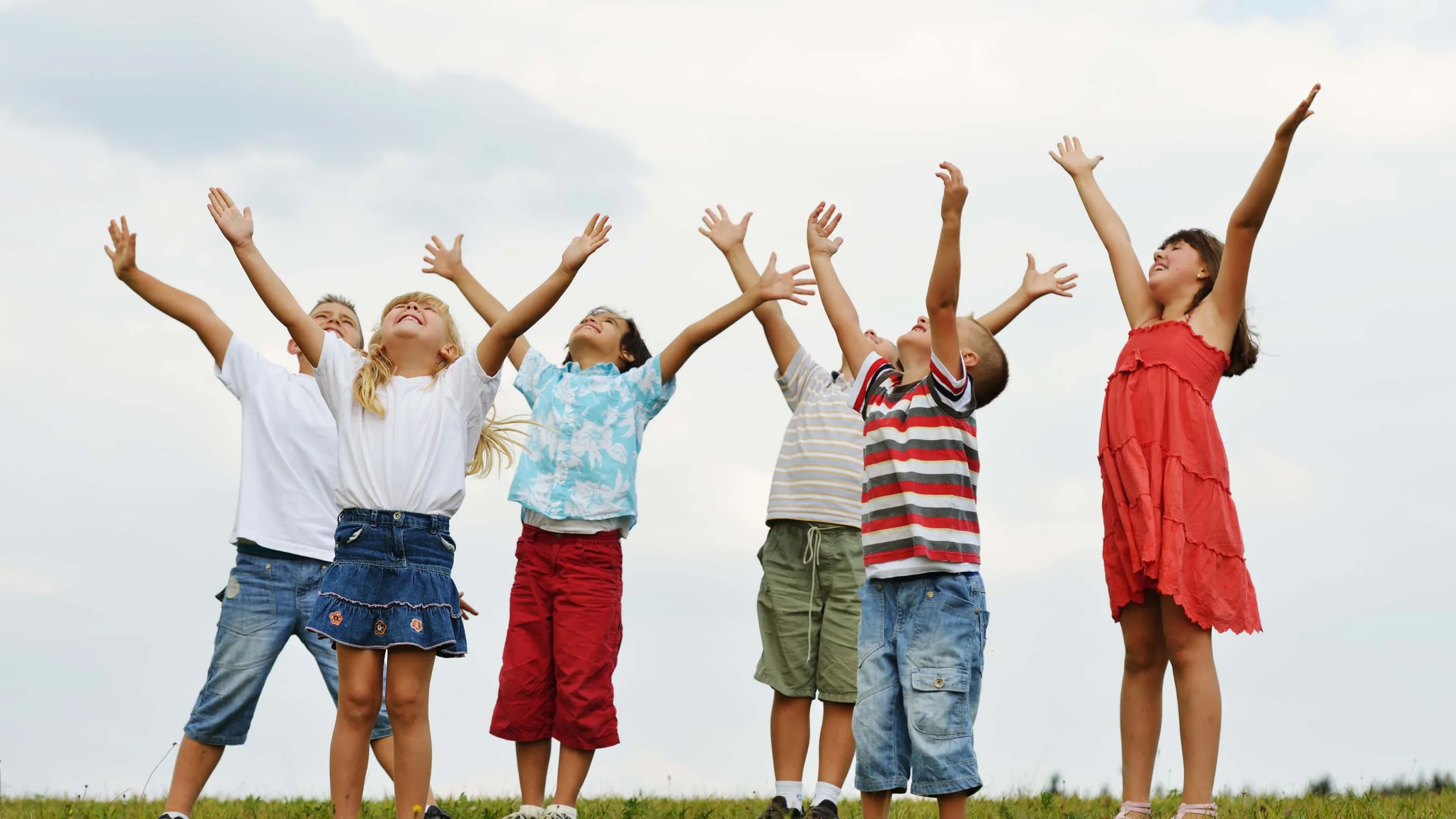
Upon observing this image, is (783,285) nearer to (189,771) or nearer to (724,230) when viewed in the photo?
(724,230)

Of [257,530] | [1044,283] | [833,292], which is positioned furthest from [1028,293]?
[257,530]

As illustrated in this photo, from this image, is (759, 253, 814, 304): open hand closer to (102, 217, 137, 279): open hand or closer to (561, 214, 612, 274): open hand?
(561, 214, 612, 274): open hand

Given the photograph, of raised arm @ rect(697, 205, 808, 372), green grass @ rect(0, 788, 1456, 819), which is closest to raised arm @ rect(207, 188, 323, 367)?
raised arm @ rect(697, 205, 808, 372)

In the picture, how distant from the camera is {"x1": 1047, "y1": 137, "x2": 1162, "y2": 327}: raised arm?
253 inches

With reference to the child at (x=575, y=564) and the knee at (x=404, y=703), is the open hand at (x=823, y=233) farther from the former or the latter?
the knee at (x=404, y=703)

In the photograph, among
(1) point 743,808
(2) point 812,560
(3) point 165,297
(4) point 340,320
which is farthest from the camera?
(1) point 743,808

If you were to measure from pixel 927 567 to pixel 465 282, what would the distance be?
325cm

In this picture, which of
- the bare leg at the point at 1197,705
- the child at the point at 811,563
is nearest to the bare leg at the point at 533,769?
the child at the point at 811,563

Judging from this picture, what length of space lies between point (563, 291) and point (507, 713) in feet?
7.42

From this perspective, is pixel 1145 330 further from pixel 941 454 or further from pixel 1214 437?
pixel 941 454

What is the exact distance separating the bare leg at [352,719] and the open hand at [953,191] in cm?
302

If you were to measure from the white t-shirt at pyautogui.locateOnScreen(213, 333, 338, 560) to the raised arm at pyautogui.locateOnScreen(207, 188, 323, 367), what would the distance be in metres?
0.79

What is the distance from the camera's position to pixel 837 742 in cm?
706

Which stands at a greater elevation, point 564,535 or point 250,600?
point 564,535
